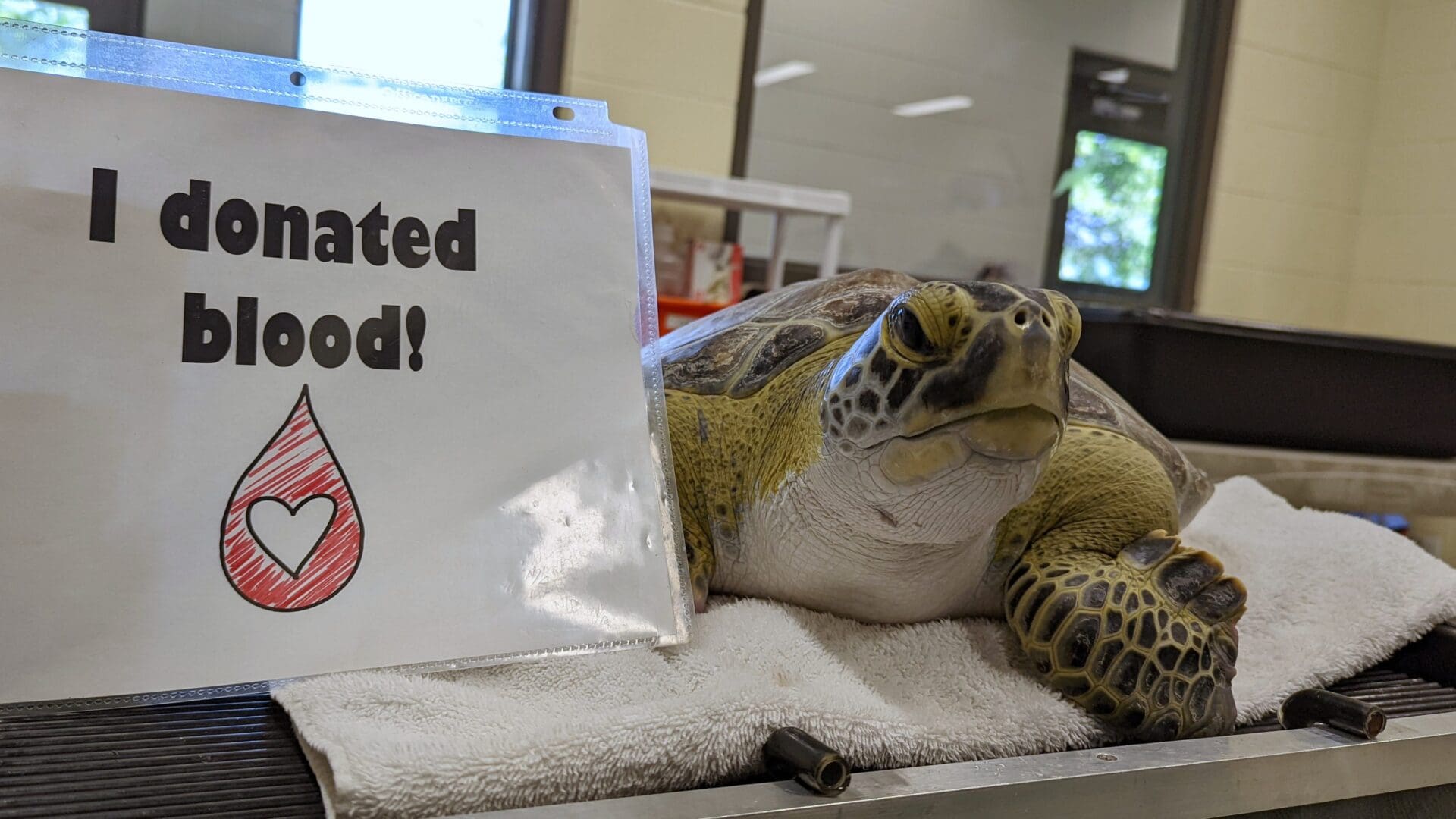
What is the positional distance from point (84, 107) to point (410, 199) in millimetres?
152

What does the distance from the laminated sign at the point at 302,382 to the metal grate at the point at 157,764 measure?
2 cm

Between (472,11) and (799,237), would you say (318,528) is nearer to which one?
(472,11)

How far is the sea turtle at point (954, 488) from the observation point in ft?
1.57

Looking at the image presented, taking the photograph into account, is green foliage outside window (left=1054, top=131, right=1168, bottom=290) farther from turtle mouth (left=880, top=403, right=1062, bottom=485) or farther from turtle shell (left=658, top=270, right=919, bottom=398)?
turtle mouth (left=880, top=403, right=1062, bottom=485)

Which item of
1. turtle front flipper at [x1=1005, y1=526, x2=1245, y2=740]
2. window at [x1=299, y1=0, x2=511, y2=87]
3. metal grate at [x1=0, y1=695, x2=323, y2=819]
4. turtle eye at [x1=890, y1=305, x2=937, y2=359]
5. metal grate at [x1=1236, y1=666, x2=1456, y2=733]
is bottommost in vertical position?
metal grate at [x1=0, y1=695, x2=323, y2=819]

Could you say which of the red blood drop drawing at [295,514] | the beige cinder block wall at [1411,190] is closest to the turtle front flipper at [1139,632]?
the red blood drop drawing at [295,514]

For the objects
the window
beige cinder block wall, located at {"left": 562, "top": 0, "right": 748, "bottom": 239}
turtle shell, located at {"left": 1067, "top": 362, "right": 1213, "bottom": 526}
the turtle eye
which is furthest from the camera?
beige cinder block wall, located at {"left": 562, "top": 0, "right": 748, "bottom": 239}

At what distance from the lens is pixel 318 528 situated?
19.0 inches

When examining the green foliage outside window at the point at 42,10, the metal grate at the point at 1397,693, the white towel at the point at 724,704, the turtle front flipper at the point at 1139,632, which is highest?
the green foliage outside window at the point at 42,10

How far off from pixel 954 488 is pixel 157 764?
0.39 m

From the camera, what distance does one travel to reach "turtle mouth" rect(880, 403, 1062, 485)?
47 centimetres

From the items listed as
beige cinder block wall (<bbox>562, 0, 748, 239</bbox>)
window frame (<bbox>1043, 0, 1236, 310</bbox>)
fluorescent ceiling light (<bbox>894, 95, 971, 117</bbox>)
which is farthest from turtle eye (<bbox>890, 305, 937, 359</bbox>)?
window frame (<bbox>1043, 0, 1236, 310</bbox>)

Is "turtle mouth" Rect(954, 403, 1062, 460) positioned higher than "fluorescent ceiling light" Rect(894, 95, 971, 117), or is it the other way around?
"fluorescent ceiling light" Rect(894, 95, 971, 117)

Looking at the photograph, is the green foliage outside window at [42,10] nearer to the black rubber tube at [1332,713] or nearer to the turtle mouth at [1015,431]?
the turtle mouth at [1015,431]
